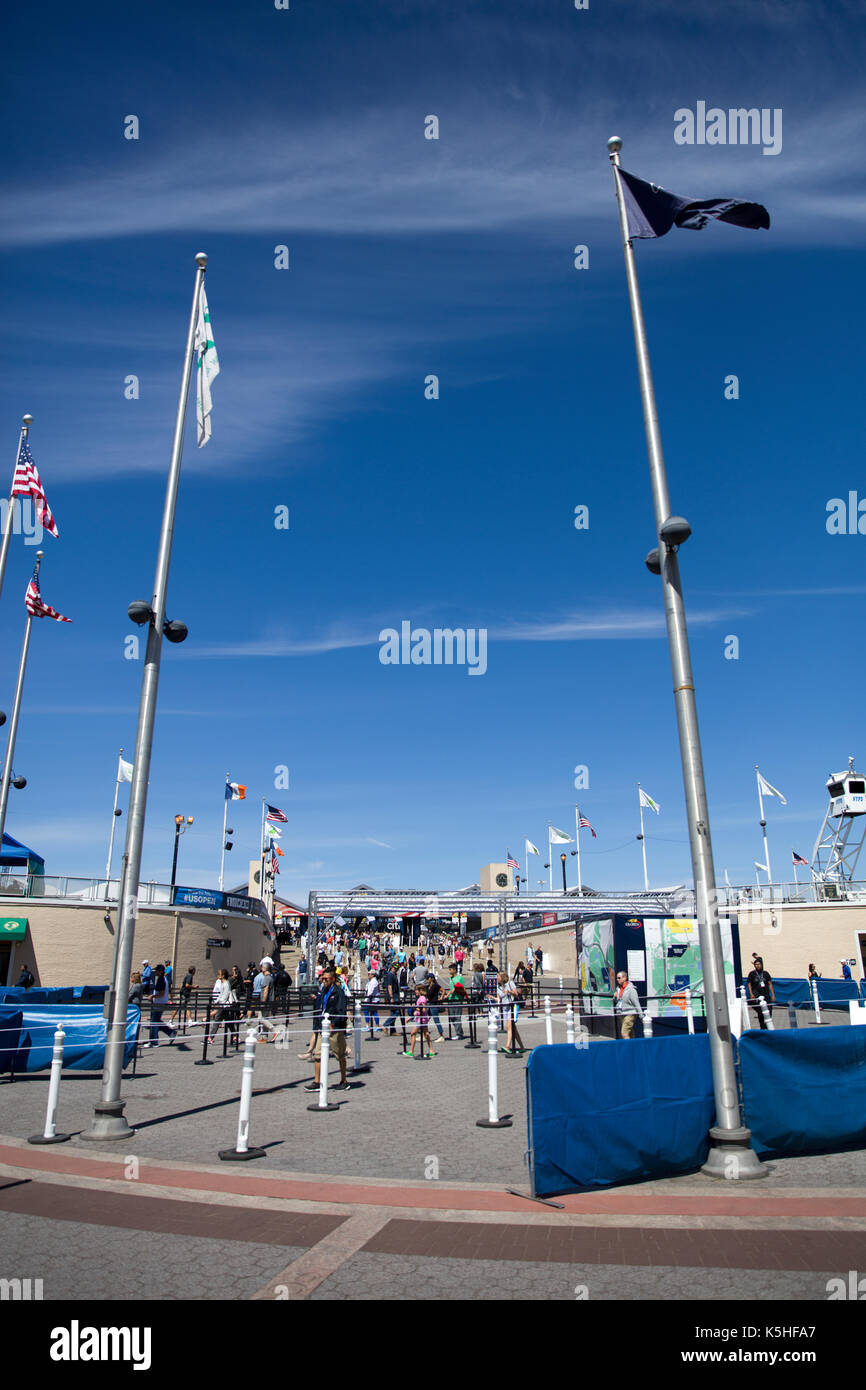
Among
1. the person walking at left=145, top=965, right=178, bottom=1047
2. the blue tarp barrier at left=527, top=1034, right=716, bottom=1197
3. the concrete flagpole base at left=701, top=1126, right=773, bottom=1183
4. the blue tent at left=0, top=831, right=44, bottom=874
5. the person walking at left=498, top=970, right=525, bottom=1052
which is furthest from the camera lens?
the blue tent at left=0, top=831, right=44, bottom=874

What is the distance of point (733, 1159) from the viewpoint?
320 inches

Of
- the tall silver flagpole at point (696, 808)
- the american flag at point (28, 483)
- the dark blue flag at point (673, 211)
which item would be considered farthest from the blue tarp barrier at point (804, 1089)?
the american flag at point (28, 483)

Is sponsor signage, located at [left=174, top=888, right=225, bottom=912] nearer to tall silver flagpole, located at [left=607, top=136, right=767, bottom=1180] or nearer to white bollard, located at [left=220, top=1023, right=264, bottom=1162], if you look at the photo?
white bollard, located at [left=220, top=1023, right=264, bottom=1162]

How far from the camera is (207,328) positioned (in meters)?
13.7

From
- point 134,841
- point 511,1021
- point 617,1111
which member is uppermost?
point 134,841

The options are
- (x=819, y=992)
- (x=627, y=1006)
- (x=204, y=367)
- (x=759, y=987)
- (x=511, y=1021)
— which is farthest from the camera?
(x=819, y=992)

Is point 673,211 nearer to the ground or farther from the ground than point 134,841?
farther from the ground

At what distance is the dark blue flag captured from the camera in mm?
10734

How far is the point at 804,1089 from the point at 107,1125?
7889 millimetres

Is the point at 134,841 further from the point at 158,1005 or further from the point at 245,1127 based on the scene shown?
the point at 158,1005

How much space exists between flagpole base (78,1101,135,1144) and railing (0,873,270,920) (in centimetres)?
1882

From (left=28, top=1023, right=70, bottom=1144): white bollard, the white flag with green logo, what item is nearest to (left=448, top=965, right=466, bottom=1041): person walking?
(left=28, top=1023, right=70, bottom=1144): white bollard

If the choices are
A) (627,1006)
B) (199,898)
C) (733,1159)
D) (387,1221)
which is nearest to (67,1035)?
(627,1006)
